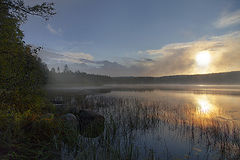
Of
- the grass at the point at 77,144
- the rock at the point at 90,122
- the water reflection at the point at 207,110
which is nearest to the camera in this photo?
the grass at the point at 77,144

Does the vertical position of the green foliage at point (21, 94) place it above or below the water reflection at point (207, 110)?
above

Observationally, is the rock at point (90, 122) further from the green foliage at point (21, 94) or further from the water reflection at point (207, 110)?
the water reflection at point (207, 110)

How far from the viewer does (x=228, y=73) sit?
518 ft

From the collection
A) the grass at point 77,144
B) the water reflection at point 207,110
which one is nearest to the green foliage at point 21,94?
the grass at point 77,144

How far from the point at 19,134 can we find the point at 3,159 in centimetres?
217

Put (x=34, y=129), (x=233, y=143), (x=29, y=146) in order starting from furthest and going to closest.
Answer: (x=233, y=143)
(x=34, y=129)
(x=29, y=146)

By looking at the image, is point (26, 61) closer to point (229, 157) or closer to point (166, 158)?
point (166, 158)

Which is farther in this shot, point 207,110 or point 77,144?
point 207,110

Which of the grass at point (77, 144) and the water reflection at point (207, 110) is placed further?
the water reflection at point (207, 110)

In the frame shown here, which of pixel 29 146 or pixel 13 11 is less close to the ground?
pixel 13 11

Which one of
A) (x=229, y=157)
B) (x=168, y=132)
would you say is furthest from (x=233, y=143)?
(x=168, y=132)

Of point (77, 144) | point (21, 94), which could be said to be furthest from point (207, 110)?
point (21, 94)

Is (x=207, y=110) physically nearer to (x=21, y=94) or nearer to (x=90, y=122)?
(x=90, y=122)

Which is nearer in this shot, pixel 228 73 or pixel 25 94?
pixel 25 94
